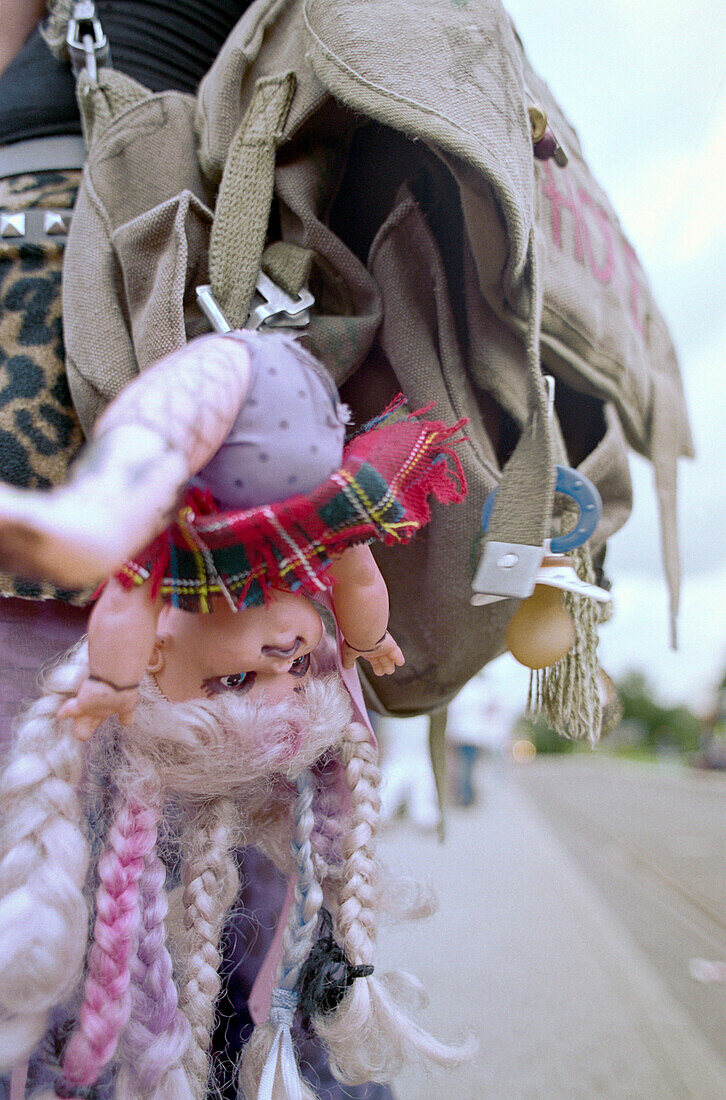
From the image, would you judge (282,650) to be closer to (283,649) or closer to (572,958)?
(283,649)

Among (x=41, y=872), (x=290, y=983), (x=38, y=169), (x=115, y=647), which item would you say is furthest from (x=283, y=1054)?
(x=38, y=169)

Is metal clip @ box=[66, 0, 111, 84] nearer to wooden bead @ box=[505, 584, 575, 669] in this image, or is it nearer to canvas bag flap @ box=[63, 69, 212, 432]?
canvas bag flap @ box=[63, 69, 212, 432]

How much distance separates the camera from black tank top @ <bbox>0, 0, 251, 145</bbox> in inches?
24.1

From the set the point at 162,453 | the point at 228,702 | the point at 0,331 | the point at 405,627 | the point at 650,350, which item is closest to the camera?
the point at 162,453

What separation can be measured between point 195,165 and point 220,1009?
2.15ft

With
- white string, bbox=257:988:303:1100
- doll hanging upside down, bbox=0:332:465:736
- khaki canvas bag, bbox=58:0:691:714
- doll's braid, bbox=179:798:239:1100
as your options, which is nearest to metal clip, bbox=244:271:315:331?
khaki canvas bag, bbox=58:0:691:714

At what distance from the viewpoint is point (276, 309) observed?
1.61ft

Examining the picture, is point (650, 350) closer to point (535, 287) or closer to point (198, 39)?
point (535, 287)

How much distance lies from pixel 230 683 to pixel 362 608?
95 mm

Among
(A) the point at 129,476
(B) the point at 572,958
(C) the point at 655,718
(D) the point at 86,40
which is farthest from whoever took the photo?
(C) the point at 655,718

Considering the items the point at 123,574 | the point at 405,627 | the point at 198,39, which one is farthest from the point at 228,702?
the point at 198,39

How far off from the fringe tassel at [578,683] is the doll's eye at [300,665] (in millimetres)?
240

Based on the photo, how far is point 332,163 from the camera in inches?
21.5

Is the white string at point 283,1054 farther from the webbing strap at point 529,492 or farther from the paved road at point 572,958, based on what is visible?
the webbing strap at point 529,492
